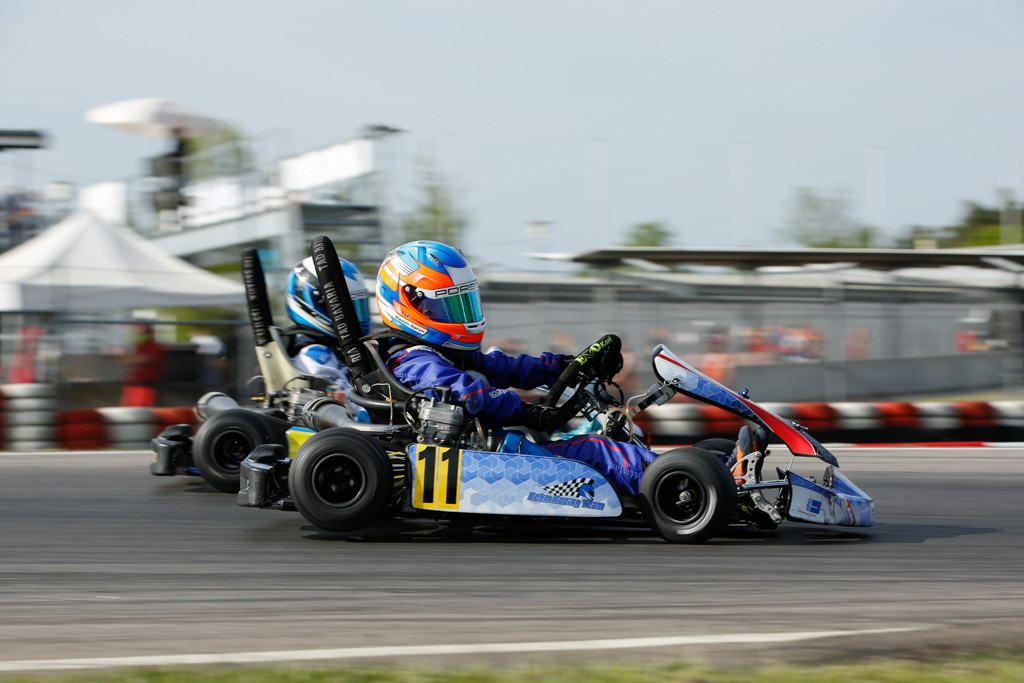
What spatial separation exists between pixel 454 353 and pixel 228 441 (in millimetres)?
1702

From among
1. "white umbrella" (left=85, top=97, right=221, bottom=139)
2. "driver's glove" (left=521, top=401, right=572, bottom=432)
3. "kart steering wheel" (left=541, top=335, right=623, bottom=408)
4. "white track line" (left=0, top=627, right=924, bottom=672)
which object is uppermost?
"white umbrella" (left=85, top=97, right=221, bottom=139)

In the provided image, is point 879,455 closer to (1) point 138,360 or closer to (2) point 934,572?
(2) point 934,572

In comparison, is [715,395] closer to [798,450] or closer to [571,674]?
[798,450]

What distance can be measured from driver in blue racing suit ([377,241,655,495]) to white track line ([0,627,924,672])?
1.35 meters

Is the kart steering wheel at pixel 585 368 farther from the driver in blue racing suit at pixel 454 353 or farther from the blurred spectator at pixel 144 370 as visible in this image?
A: the blurred spectator at pixel 144 370

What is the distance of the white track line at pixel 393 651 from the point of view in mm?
2875

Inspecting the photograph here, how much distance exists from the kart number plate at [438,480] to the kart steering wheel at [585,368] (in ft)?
1.71

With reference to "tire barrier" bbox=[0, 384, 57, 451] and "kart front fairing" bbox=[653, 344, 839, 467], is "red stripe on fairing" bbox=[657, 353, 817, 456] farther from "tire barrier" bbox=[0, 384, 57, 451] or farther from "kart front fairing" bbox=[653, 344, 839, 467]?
"tire barrier" bbox=[0, 384, 57, 451]

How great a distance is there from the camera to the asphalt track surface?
3.06m

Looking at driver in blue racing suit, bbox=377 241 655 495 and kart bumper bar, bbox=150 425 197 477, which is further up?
driver in blue racing suit, bbox=377 241 655 495

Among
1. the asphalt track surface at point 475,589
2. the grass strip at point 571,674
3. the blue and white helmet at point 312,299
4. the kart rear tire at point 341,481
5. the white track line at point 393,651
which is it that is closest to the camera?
the grass strip at point 571,674

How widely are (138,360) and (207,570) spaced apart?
6.44 metres

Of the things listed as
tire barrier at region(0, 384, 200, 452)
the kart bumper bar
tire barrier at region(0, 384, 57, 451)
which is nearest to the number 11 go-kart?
the kart bumper bar

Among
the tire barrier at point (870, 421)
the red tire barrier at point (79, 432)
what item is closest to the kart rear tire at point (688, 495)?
the tire barrier at point (870, 421)
